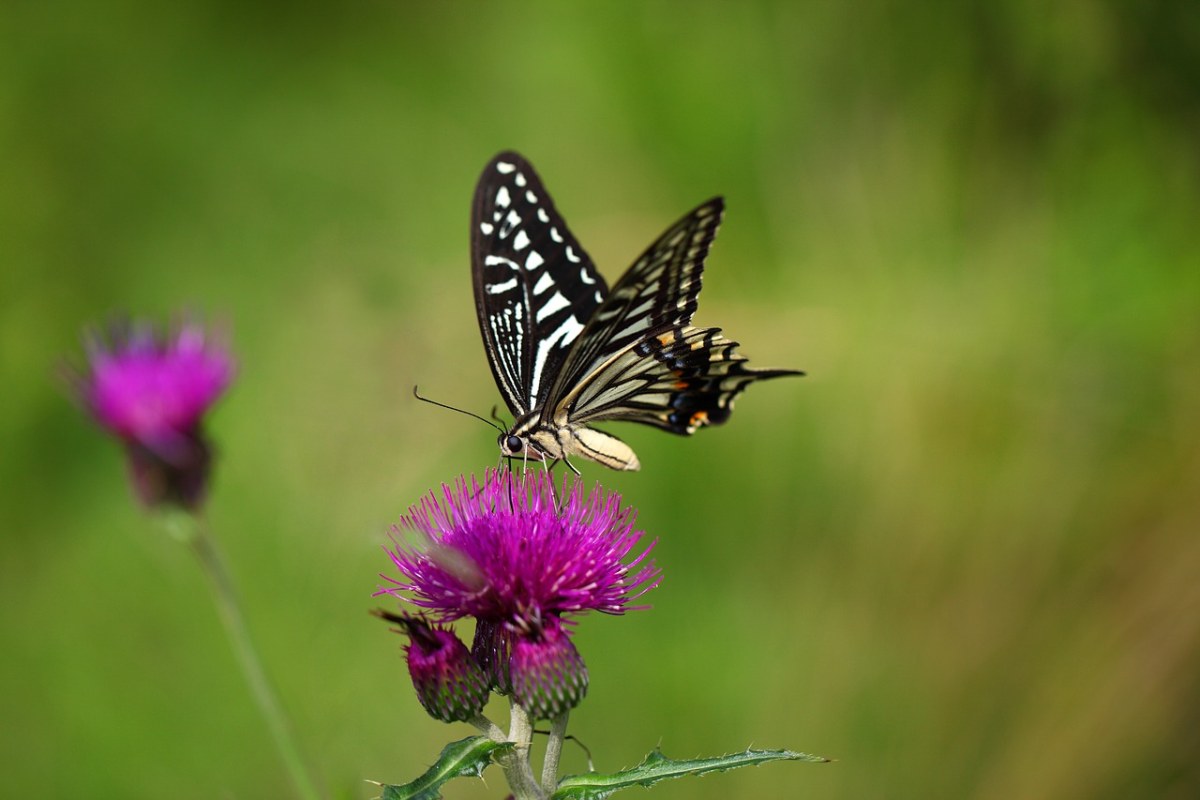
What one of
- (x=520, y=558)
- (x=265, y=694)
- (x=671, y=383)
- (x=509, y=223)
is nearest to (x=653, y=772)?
(x=520, y=558)

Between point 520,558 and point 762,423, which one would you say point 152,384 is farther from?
point 762,423

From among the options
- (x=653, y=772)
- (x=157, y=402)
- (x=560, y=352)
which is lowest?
(x=653, y=772)

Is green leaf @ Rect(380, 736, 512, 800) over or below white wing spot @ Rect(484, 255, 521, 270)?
below

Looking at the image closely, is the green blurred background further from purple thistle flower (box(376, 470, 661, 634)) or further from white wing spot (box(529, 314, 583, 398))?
purple thistle flower (box(376, 470, 661, 634))

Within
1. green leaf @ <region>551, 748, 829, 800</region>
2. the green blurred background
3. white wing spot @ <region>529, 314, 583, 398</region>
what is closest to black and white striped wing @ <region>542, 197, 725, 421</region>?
white wing spot @ <region>529, 314, 583, 398</region>

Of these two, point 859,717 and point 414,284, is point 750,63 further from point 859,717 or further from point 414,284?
point 859,717

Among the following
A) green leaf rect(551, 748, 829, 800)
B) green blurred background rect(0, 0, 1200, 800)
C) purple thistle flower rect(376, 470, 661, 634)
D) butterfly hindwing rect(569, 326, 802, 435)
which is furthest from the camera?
green blurred background rect(0, 0, 1200, 800)

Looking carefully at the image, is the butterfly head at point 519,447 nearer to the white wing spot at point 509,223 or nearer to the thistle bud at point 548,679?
the white wing spot at point 509,223
